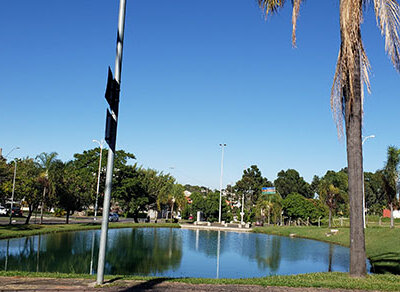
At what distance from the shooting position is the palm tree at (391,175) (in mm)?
34969

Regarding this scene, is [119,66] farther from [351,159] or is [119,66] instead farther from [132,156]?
[132,156]

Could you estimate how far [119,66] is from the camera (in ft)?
28.6

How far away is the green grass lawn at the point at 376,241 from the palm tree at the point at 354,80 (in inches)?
392

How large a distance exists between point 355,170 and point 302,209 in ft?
187

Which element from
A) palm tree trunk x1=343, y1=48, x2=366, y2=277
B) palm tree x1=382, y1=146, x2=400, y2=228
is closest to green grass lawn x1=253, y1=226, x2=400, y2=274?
palm tree x1=382, y1=146, x2=400, y2=228

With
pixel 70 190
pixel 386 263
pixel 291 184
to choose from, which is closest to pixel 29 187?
pixel 70 190

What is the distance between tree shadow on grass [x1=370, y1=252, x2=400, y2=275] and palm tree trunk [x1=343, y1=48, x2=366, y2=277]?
30.9ft

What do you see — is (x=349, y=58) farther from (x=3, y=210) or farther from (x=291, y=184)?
A: (x=291, y=184)

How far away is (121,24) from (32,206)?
1356 inches

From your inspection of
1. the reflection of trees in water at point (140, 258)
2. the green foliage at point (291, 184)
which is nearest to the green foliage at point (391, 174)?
the reflection of trees in water at point (140, 258)

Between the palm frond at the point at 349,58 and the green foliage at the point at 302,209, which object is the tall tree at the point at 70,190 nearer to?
the palm frond at the point at 349,58

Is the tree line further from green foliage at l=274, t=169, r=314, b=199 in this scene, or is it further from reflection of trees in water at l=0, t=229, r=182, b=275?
green foliage at l=274, t=169, r=314, b=199

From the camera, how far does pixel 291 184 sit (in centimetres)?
11212

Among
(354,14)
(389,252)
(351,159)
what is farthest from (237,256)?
(354,14)
